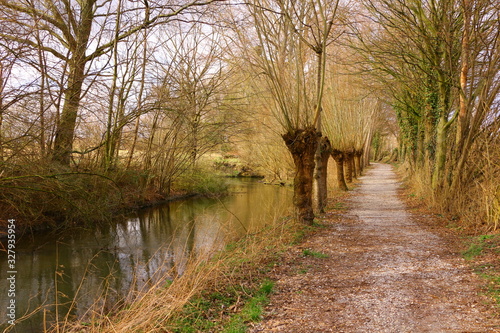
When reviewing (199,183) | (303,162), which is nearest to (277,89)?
(303,162)

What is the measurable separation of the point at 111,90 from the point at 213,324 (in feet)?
31.3

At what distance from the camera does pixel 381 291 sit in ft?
→ 16.1

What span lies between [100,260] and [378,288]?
6.04 metres

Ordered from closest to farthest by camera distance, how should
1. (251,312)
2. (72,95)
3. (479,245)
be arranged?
(251,312) < (479,245) < (72,95)

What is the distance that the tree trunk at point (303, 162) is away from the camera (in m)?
9.18

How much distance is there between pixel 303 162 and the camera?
934 centimetres

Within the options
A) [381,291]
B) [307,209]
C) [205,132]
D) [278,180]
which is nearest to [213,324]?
[381,291]

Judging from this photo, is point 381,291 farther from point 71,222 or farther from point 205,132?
point 205,132

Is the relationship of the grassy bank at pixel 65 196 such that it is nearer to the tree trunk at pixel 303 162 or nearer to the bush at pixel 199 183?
the bush at pixel 199 183

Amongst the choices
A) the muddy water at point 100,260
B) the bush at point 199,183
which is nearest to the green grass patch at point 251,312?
the muddy water at point 100,260

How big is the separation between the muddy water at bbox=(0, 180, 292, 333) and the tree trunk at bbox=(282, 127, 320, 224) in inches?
28.7

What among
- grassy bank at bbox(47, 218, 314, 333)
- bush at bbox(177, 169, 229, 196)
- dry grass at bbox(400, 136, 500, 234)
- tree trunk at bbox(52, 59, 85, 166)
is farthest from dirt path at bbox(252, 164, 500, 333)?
bush at bbox(177, 169, 229, 196)

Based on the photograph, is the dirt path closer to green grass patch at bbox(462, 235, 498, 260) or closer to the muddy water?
green grass patch at bbox(462, 235, 498, 260)

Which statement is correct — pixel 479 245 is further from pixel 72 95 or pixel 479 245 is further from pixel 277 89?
pixel 72 95
